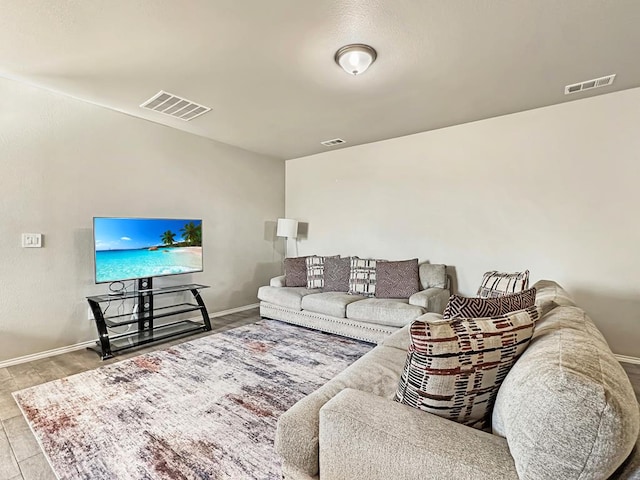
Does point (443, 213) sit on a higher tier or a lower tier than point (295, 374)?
higher

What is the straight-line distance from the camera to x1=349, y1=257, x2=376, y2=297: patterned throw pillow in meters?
3.91

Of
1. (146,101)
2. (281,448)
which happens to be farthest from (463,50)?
(146,101)

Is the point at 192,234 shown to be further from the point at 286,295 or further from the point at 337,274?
the point at 337,274

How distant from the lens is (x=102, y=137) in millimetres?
3322

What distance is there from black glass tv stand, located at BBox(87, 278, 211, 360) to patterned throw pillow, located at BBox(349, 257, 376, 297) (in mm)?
1898

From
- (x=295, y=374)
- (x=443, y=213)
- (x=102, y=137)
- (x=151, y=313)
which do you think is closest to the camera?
(x=295, y=374)

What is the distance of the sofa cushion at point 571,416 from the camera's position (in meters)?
0.64

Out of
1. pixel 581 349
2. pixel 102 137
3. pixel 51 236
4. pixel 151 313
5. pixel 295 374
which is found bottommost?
pixel 295 374

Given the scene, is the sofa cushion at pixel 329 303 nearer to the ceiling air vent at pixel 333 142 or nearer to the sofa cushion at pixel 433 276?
the sofa cushion at pixel 433 276

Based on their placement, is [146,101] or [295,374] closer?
[295,374]

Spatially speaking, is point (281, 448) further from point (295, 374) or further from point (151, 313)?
point (151, 313)

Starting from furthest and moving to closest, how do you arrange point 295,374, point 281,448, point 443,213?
1. point 443,213
2. point 295,374
3. point 281,448

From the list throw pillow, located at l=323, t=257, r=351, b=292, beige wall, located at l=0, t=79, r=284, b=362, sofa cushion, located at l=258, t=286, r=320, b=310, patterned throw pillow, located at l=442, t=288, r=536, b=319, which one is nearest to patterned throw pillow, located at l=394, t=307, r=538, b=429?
patterned throw pillow, located at l=442, t=288, r=536, b=319

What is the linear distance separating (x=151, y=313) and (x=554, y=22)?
4389 millimetres
